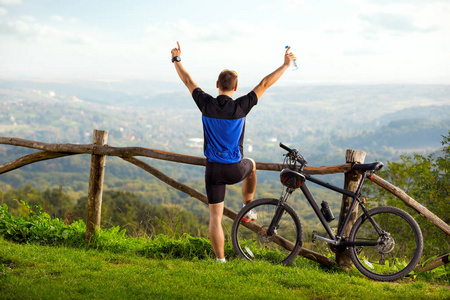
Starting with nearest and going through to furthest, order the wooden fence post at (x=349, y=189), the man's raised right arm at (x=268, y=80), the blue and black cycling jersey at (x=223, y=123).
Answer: the blue and black cycling jersey at (x=223, y=123) < the man's raised right arm at (x=268, y=80) < the wooden fence post at (x=349, y=189)

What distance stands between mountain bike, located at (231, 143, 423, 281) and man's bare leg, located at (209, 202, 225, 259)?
0.22 metres

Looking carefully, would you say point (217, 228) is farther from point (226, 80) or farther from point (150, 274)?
point (226, 80)

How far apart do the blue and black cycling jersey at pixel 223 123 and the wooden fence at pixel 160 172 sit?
21.6 inches

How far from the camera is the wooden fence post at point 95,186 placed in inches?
203

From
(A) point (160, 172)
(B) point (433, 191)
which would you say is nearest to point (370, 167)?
(A) point (160, 172)

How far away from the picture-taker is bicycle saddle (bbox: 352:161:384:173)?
439 cm

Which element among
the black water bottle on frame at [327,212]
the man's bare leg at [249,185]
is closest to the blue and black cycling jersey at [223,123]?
the man's bare leg at [249,185]

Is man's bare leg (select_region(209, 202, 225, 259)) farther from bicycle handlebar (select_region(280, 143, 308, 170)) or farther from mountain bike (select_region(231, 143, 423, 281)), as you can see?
bicycle handlebar (select_region(280, 143, 308, 170))

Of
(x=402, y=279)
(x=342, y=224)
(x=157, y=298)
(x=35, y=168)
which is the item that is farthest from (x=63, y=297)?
(x=35, y=168)

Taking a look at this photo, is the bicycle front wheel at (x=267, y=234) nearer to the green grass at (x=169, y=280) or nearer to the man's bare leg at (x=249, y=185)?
the man's bare leg at (x=249, y=185)

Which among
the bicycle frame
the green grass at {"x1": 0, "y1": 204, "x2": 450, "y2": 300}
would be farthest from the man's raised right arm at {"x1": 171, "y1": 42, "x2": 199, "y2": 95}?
the green grass at {"x1": 0, "y1": 204, "x2": 450, "y2": 300}

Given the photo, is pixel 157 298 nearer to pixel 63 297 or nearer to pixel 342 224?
pixel 63 297

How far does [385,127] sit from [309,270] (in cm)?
15364

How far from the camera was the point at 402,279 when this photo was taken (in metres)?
4.51
